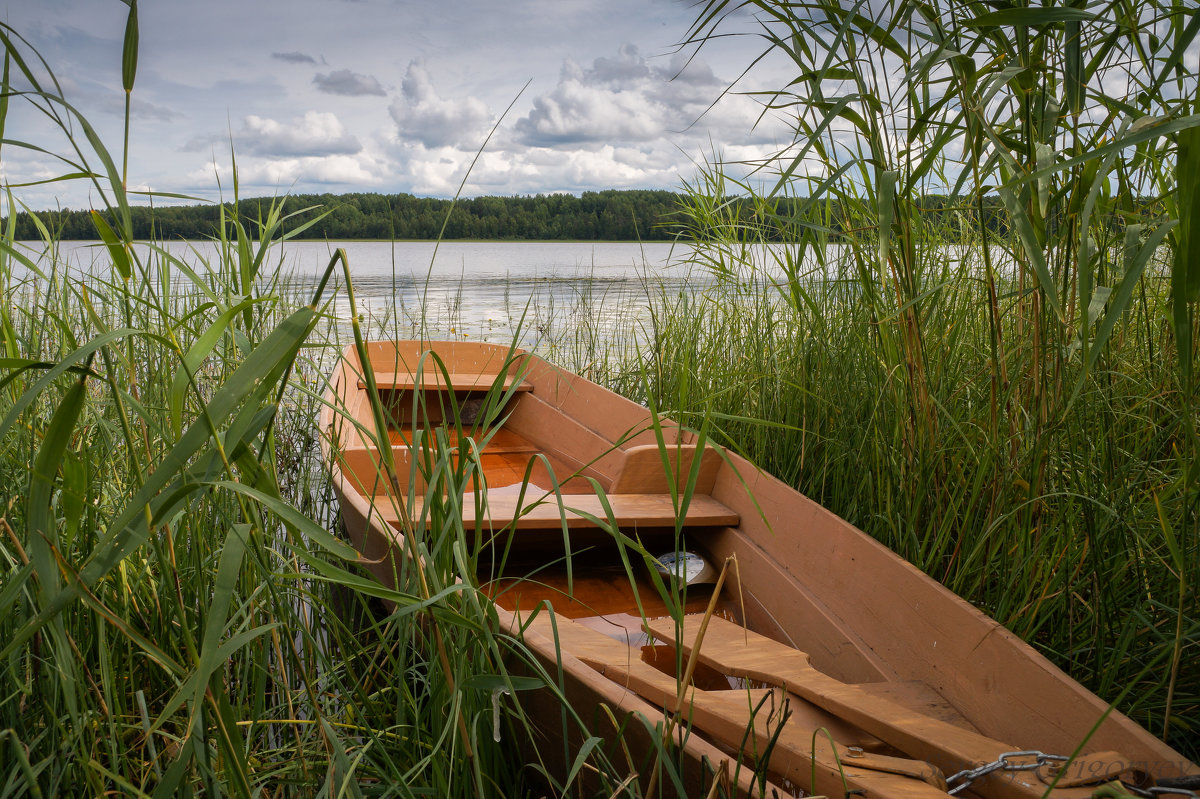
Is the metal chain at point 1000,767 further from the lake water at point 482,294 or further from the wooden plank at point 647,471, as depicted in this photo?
the wooden plank at point 647,471

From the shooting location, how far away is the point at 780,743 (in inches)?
56.8

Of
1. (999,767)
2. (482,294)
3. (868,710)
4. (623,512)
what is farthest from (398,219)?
(482,294)

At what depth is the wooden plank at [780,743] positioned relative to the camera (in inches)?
51.5

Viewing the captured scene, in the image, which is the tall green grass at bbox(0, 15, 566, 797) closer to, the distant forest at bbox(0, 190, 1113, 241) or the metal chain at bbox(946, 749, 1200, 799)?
the distant forest at bbox(0, 190, 1113, 241)

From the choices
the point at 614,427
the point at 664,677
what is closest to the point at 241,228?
the point at 664,677

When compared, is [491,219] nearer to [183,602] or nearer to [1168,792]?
[183,602]

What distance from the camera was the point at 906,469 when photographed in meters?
2.26

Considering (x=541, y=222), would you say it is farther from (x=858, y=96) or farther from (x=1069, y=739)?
(x=1069, y=739)

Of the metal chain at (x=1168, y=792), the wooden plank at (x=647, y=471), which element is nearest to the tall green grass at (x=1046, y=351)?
the metal chain at (x=1168, y=792)

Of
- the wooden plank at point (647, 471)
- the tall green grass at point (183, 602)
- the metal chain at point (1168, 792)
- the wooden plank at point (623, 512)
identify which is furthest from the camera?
the wooden plank at point (647, 471)

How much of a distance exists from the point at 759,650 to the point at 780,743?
64 cm

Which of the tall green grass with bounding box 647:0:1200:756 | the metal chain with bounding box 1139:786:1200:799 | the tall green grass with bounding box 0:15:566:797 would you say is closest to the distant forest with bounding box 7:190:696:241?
the tall green grass with bounding box 0:15:566:797

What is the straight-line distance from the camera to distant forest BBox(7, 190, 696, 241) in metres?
1.92

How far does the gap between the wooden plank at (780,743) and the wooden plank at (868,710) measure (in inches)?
2.1
